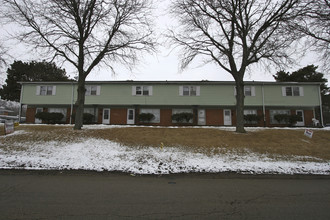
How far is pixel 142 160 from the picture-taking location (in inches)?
289

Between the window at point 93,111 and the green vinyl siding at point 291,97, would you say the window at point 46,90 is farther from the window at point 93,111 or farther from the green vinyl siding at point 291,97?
the green vinyl siding at point 291,97

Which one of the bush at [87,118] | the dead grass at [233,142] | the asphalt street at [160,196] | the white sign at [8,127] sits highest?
the bush at [87,118]

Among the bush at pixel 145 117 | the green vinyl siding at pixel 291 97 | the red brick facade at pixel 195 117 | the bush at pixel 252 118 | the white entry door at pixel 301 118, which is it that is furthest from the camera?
the white entry door at pixel 301 118

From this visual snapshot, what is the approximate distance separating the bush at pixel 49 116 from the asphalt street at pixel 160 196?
16055 millimetres

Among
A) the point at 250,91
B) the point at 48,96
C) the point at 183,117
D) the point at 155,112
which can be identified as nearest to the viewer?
the point at 183,117

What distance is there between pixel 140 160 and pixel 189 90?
1487 cm

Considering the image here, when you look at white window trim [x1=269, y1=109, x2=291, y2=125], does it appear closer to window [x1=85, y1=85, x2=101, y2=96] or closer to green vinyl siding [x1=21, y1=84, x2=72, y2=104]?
window [x1=85, y1=85, x2=101, y2=96]

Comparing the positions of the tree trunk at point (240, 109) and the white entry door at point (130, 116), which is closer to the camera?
the tree trunk at point (240, 109)

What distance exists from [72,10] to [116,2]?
10.2 ft

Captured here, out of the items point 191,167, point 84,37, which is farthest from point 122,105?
point 191,167

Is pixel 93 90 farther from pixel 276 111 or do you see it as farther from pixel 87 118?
pixel 276 111

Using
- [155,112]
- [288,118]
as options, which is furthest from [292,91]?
[155,112]

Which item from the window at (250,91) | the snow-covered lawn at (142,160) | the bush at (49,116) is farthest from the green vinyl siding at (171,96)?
the snow-covered lawn at (142,160)

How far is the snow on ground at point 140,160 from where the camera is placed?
21.3 ft
